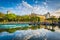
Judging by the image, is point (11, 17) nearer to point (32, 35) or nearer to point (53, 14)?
point (32, 35)

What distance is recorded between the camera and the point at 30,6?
120 inches

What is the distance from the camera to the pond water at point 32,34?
9.80 feet

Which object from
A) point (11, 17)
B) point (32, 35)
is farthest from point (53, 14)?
point (11, 17)

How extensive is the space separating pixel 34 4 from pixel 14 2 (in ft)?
1.26

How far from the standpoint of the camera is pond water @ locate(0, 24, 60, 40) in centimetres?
299

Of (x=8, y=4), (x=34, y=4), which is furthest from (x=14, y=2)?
(x=34, y=4)

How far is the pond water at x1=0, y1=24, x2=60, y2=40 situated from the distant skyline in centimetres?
36

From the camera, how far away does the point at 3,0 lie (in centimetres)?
300

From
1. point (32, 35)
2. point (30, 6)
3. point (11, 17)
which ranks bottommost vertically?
point (32, 35)

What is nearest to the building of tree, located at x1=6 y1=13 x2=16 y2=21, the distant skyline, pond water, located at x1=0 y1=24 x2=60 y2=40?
the distant skyline

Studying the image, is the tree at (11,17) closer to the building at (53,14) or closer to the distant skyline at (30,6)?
the distant skyline at (30,6)

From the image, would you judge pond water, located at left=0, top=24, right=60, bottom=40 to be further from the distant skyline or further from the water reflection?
the distant skyline

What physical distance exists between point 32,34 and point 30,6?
54 cm

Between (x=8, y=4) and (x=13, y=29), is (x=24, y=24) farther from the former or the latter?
(x=8, y=4)
